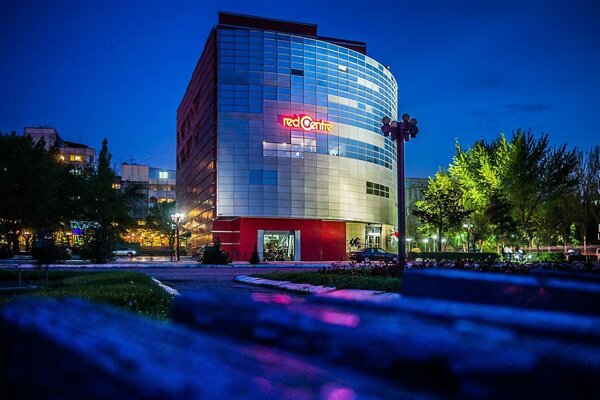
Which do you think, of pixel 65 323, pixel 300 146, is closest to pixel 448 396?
pixel 65 323

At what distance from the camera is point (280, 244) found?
172 ft

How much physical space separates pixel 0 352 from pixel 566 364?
10.1ft

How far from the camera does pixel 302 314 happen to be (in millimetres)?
1873

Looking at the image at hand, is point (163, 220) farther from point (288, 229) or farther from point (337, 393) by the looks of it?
point (337, 393)

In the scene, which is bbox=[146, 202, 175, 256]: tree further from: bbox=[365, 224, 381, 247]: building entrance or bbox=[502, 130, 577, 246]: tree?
bbox=[502, 130, 577, 246]: tree

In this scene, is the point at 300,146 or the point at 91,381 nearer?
the point at 91,381

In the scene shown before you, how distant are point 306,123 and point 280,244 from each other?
13343 mm

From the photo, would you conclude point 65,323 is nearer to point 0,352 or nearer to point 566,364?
point 0,352

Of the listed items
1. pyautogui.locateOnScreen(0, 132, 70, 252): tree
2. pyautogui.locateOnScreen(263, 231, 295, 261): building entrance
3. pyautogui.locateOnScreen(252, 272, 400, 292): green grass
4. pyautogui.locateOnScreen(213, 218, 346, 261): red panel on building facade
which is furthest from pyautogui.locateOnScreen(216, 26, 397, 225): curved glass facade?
pyautogui.locateOnScreen(252, 272, 400, 292): green grass

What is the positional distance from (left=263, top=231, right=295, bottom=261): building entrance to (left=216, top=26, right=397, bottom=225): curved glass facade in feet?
7.97

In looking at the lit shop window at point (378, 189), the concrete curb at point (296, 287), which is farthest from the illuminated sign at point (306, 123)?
the concrete curb at point (296, 287)

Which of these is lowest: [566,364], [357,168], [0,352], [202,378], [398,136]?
[0,352]

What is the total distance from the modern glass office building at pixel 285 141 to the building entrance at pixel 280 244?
0.11 m

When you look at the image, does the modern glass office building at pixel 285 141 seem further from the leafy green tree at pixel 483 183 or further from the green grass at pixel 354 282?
the green grass at pixel 354 282
